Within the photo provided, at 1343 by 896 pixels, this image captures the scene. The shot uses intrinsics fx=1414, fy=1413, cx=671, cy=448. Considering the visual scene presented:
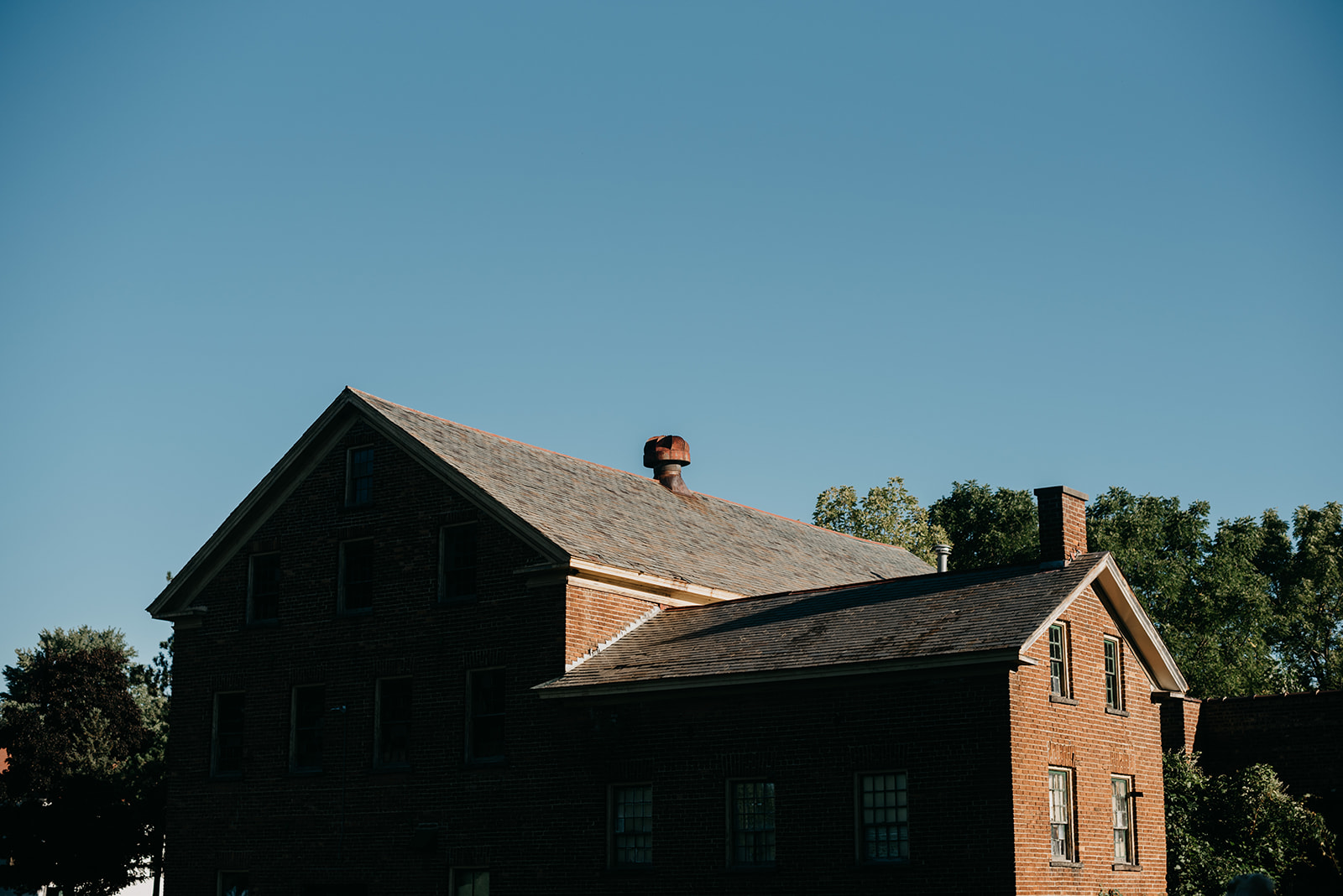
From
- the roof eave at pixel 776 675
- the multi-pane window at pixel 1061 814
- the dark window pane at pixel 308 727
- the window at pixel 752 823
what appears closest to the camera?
the roof eave at pixel 776 675

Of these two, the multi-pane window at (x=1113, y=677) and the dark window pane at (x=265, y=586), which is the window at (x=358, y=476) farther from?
the multi-pane window at (x=1113, y=677)

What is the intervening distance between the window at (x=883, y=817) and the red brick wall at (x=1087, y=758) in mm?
1920

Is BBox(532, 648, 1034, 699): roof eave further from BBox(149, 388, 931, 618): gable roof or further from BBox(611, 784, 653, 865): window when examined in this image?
BBox(149, 388, 931, 618): gable roof

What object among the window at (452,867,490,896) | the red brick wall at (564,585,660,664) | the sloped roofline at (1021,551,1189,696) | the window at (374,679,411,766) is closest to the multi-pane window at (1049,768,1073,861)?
the sloped roofline at (1021,551,1189,696)

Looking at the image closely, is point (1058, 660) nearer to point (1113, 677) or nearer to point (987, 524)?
point (1113, 677)

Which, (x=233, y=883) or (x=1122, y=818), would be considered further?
(x=233, y=883)

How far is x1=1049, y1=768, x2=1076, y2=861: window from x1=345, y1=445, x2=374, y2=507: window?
1574cm

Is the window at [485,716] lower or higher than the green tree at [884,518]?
lower

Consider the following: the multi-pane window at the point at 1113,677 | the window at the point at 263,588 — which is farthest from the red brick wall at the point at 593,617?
the multi-pane window at the point at 1113,677

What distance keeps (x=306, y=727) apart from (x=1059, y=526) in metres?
16.5

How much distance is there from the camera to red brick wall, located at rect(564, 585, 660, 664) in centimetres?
2755

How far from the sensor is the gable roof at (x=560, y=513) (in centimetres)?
2927

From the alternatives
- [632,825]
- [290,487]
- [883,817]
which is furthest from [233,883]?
[883,817]

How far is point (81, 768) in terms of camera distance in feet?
158
